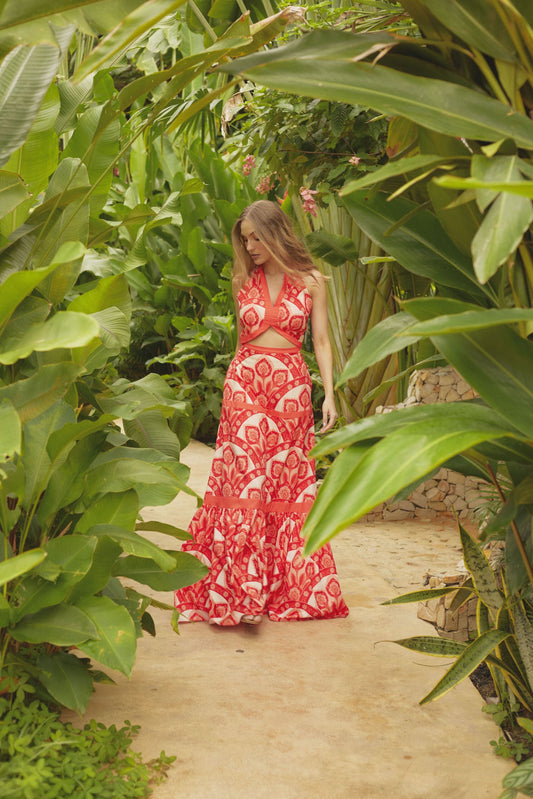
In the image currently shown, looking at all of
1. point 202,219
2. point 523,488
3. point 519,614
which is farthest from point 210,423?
point 523,488

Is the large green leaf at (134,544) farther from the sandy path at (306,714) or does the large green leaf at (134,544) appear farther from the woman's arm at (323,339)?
the woman's arm at (323,339)

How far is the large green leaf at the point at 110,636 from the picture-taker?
204 centimetres

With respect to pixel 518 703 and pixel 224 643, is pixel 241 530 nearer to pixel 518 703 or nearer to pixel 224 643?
pixel 224 643

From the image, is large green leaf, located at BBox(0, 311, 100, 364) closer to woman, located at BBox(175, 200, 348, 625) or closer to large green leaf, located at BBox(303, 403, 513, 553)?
large green leaf, located at BBox(303, 403, 513, 553)

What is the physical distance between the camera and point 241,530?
348 centimetres

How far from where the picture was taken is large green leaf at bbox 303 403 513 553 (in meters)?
1.19

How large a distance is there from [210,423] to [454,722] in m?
5.33

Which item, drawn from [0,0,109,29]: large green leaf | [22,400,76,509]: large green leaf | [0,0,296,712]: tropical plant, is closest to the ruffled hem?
[0,0,296,712]: tropical plant

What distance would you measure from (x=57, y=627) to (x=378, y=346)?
119 centimetres

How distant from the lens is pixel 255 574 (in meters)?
3.46

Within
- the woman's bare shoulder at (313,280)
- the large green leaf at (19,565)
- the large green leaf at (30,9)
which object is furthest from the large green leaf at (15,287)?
the woman's bare shoulder at (313,280)

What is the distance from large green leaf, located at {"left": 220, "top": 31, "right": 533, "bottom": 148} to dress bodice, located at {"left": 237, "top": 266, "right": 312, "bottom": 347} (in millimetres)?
2167

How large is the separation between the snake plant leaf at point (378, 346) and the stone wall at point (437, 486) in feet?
11.9

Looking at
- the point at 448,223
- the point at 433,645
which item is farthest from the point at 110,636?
the point at 448,223
